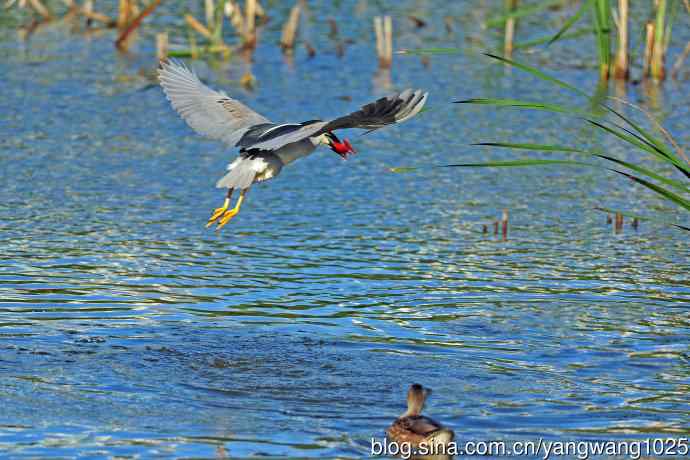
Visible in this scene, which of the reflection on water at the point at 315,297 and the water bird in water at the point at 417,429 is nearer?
the water bird in water at the point at 417,429

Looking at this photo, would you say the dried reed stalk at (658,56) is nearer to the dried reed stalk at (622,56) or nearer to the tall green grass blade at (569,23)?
the dried reed stalk at (622,56)

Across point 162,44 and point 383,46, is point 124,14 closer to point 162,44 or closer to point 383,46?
point 162,44

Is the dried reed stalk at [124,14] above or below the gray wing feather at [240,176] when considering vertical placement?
above

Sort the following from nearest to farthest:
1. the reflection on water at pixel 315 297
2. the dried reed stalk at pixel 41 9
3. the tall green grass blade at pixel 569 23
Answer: the reflection on water at pixel 315 297
the tall green grass blade at pixel 569 23
the dried reed stalk at pixel 41 9

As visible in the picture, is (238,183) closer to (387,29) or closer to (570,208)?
(570,208)

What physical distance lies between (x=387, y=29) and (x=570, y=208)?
7.16 metres

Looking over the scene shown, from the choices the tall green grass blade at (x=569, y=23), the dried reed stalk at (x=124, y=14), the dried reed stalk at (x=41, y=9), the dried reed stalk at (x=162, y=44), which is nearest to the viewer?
the tall green grass blade at (x=569, y=23)

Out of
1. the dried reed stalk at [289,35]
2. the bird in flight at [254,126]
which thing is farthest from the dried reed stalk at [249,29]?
the bird in flight at [254,126]

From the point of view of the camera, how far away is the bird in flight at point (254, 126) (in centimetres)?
713

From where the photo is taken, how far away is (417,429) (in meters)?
5.96

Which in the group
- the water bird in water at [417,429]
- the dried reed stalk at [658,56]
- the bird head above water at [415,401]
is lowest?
the water bird in water at [417,429]

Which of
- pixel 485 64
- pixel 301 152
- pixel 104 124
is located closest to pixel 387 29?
pixel 485 64

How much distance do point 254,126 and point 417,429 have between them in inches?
124

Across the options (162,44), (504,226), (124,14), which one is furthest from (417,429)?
(124,14)
